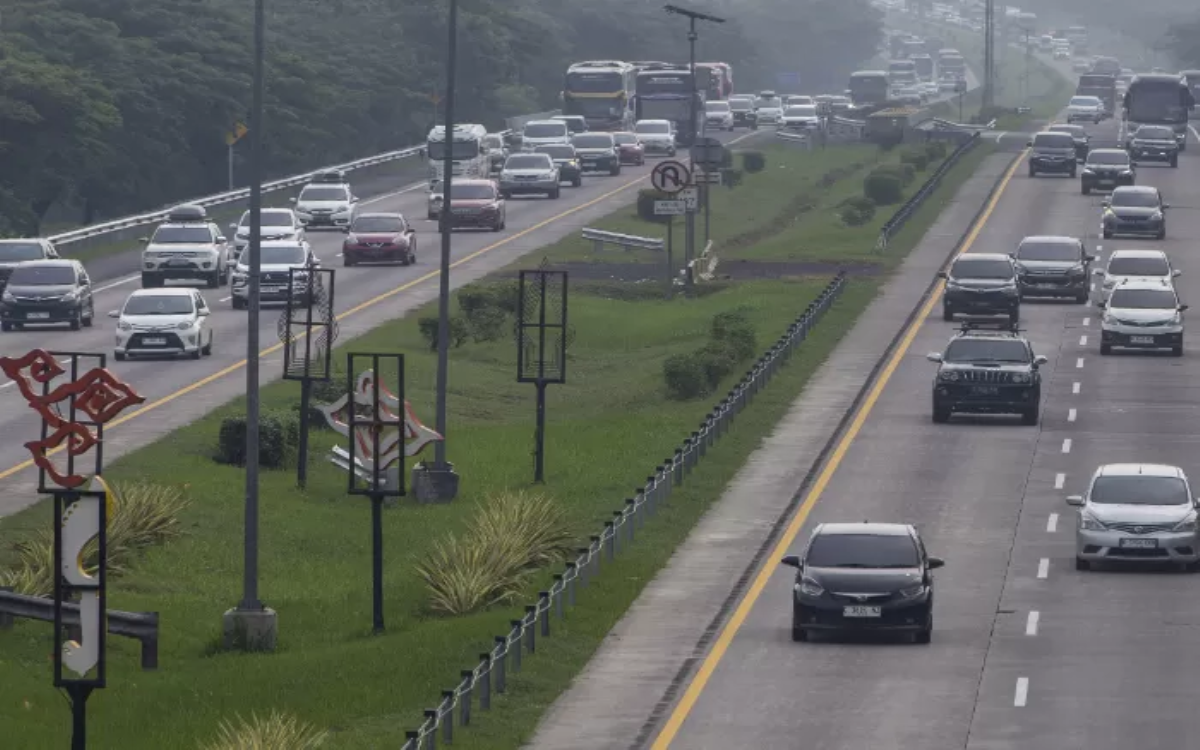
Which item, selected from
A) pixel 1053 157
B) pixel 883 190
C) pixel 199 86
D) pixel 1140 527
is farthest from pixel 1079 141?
pixel 1140 527

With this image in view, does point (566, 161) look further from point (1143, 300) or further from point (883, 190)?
point (1143, 300)

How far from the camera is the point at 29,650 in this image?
116 feet

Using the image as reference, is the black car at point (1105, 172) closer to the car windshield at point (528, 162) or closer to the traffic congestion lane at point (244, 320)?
the traffic congestion lane at point (244, 320)

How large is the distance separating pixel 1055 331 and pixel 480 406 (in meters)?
16.1

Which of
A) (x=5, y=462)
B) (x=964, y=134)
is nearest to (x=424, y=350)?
(x=5, y=462)

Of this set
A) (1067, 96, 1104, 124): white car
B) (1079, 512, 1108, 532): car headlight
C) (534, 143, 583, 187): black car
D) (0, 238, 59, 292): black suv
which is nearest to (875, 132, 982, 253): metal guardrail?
(534, 143, 583, 187): black car

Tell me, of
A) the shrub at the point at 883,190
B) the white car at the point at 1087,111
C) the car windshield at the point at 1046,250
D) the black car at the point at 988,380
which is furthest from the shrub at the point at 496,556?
the white car at the point at 1087,111

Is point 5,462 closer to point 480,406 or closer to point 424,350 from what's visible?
point 480,406

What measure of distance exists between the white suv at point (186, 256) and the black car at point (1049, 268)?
22175mm

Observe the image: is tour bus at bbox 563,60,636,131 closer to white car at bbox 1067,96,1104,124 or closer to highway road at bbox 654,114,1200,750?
white car at bbox 1067,96,1104,124

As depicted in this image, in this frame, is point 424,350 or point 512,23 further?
point 512,23

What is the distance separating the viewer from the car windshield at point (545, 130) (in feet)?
394

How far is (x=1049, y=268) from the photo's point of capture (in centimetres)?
7469

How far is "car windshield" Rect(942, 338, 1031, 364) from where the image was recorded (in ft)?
178
